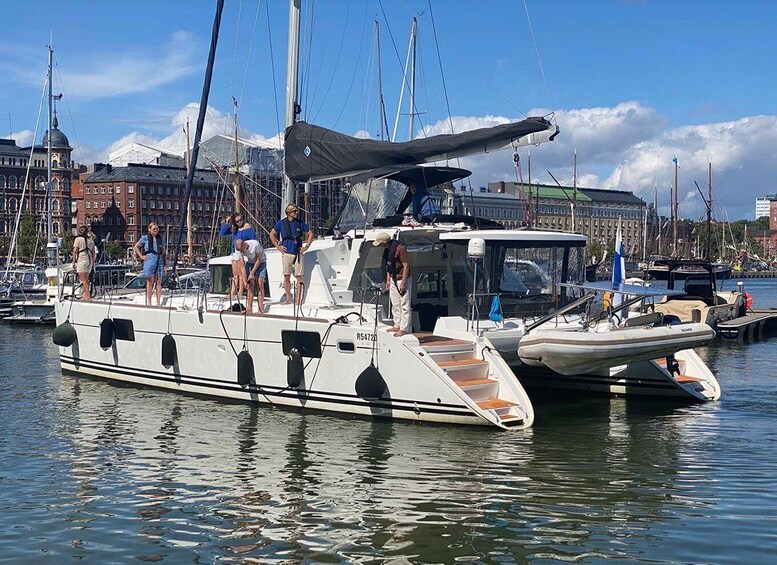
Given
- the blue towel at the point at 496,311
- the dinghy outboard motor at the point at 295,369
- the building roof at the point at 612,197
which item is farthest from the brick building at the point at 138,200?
the blue towel at the point at 496,311

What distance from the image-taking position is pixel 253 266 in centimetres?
1620

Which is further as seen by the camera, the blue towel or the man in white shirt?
the man in white shirt

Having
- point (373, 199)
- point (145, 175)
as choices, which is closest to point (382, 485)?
point (373, 199)

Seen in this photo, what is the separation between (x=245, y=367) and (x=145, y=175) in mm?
117336

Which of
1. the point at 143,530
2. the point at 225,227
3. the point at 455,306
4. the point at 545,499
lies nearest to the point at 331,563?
the point at 143,530

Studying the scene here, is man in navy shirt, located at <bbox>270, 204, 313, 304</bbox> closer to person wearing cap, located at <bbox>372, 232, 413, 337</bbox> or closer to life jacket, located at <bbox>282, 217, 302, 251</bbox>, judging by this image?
life jacket, located at <bbox>282, 217, 302, 251</bbox>

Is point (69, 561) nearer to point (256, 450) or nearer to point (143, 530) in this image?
point (143, 530)

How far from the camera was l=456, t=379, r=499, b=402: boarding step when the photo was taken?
42.1 feet

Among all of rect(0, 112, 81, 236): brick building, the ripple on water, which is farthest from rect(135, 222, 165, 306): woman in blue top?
rect(0, 112, 81, 236): brick building

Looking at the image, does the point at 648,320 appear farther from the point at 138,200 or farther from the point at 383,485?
the point at 138,200

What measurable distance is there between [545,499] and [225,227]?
8.82 m

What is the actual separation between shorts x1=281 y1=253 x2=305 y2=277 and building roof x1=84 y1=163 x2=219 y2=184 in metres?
112

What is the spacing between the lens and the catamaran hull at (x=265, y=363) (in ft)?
42.5

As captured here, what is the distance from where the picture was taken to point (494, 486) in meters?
10.3
